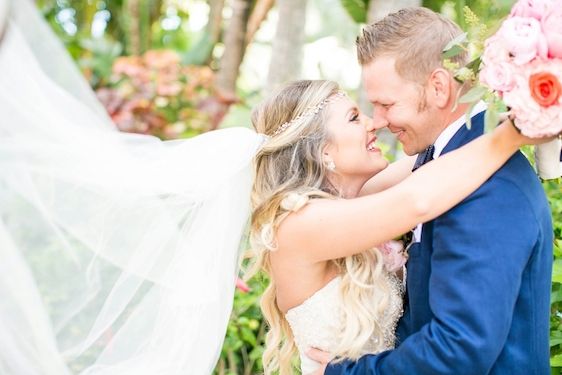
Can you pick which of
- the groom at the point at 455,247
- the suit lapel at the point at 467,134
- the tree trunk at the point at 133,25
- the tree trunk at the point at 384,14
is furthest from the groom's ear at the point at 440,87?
the tree trunk at the point at 133,25

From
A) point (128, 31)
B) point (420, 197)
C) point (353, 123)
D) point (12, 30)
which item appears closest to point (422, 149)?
point (353, 123)

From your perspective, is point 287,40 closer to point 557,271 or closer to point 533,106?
point 557,271

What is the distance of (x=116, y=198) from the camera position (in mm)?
3295

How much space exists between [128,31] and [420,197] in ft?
41.8

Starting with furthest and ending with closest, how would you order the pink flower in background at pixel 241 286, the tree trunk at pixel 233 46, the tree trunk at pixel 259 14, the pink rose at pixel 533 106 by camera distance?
the tree trunk at pixel 259 14, the tree trunk at pixel 233 46, the pink flower in background at pixel 241 286, the pink rose at pixel 533 106

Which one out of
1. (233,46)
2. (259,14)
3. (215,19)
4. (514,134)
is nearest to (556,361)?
(514,134)

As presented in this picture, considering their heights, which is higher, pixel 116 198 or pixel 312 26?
pixel 116 198

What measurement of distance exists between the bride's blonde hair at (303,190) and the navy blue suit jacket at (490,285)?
37cm

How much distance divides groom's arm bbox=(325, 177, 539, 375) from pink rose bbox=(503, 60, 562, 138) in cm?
28

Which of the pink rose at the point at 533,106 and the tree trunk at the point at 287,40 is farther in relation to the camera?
the tree trunk at the point at 287,40

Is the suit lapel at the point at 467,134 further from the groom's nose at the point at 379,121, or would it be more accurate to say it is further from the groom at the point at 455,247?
the groom's nose at the point at 379,121

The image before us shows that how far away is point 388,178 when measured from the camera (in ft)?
11.4

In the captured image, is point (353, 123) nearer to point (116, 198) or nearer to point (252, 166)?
point (252, 166)

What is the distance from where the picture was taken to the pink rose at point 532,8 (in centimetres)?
224
